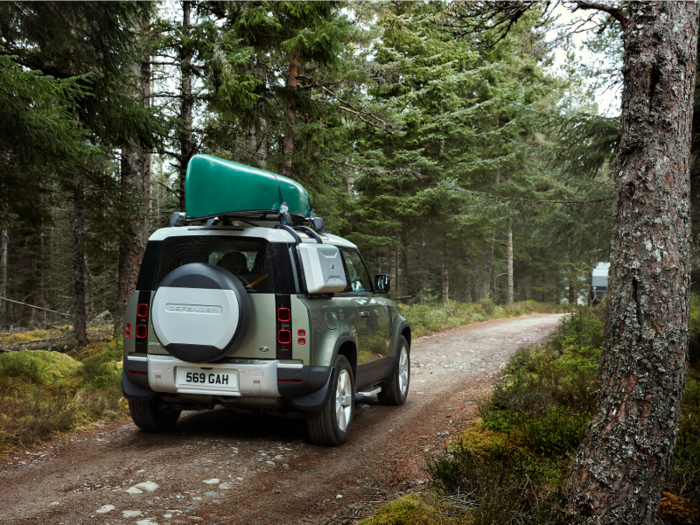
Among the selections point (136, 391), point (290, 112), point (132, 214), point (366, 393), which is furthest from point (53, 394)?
point (290, 112)

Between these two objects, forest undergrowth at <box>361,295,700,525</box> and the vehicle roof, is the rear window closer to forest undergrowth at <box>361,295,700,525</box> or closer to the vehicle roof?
the vehicle roof

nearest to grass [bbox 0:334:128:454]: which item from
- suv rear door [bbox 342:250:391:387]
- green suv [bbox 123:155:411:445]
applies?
green suv [bbox 123:155:411:445]

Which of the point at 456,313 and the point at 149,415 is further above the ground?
the point at 149,415

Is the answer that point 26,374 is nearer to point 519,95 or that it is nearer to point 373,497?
point 373,497

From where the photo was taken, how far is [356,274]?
7234 mm

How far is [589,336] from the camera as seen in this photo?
37.0ft

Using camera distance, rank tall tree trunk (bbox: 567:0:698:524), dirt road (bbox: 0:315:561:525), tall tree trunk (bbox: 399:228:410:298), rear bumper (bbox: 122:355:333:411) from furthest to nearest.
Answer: tall tree trunk (bbox: 399:228:410:298), rear bumper (bbox: 122:355:333:411), dirt road (bbox: 0:315:561:525), tall tree trunk (bbox: 567:0:698:524)

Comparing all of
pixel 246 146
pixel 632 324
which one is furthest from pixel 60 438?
pixel 246 146

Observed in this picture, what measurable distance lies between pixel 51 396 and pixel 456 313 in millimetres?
17866

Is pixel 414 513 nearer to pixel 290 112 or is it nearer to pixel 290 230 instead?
pixel 290 230

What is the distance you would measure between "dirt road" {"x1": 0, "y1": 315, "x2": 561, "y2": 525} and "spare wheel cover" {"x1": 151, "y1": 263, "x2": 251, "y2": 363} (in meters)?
1.07

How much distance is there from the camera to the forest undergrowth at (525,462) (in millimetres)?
3514

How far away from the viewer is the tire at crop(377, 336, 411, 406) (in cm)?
780

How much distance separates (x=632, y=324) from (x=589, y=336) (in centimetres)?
858
